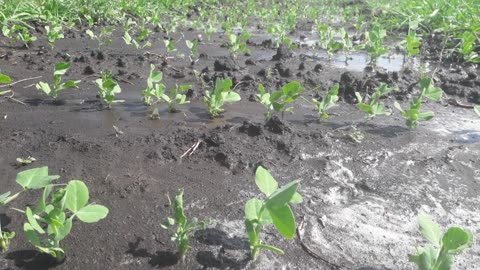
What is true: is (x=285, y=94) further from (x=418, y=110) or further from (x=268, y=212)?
(x=268, y=212)

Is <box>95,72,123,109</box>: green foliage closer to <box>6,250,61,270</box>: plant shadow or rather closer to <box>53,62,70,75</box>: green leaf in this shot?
<box>53,62,70,75</box>: green leaf

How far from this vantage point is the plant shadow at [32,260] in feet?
5.08

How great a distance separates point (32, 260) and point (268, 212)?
861mm

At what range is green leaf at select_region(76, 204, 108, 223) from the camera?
5.13 feet

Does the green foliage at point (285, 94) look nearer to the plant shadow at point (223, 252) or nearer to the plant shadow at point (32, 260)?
the plant shadow at point (223, 252)

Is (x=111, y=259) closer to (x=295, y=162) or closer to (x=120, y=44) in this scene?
(x=295, y=162)

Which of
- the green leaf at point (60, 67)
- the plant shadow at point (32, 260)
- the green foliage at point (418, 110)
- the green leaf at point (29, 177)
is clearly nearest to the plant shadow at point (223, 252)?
the plant shadow at point (32, 260)

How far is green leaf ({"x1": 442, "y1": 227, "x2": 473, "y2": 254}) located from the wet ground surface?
0.30m

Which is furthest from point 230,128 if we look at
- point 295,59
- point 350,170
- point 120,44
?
point 120,44

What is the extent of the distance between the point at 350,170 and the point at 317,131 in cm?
52

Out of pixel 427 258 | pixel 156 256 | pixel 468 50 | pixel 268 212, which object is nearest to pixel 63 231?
pixel 156 256

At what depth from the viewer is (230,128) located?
282cm

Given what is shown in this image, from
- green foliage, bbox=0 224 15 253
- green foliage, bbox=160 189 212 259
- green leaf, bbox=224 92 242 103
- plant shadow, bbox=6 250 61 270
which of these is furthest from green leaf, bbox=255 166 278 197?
green leaf, bbox=224 92 242 103

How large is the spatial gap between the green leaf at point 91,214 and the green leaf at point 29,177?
8.2 inches
